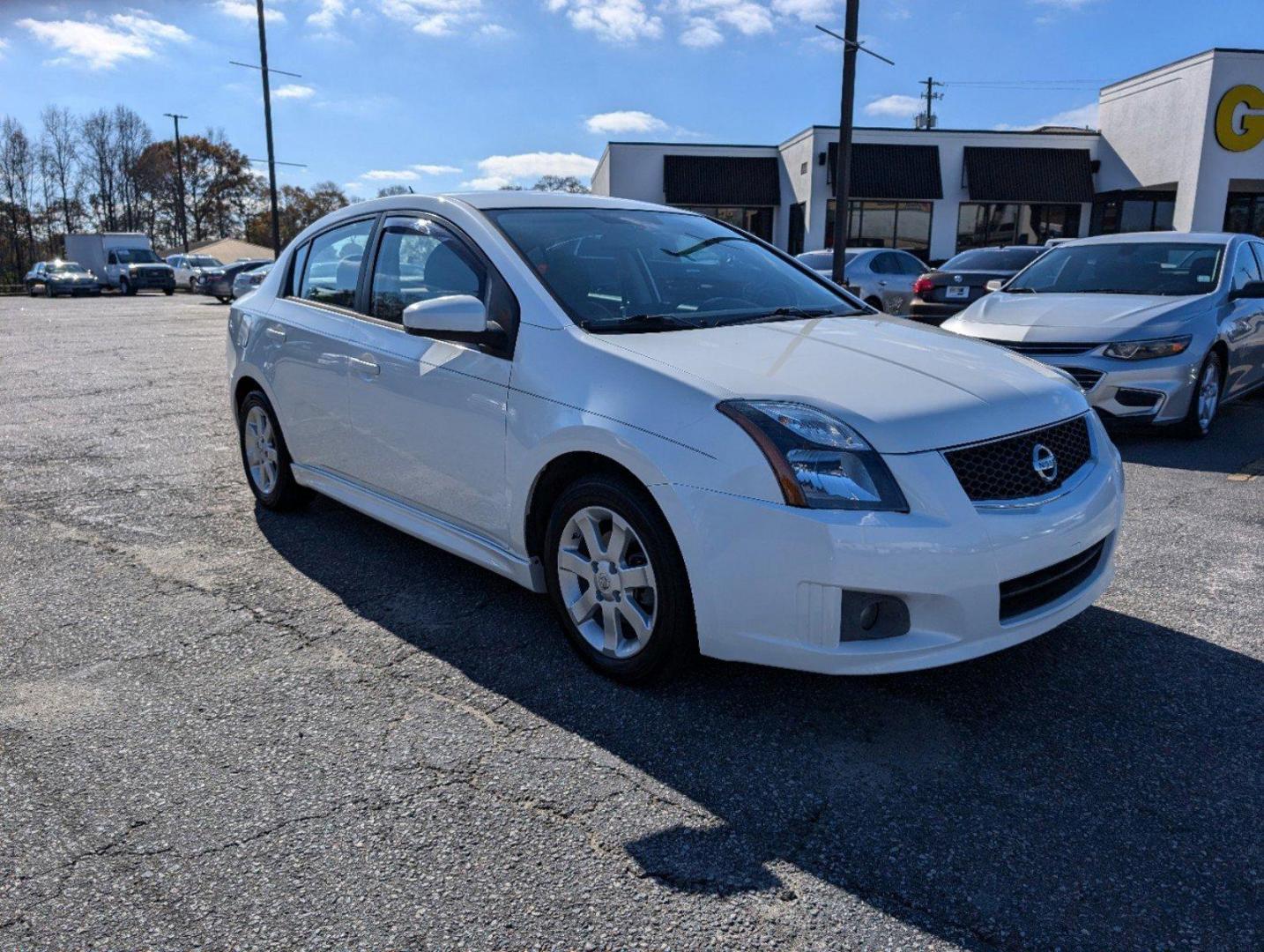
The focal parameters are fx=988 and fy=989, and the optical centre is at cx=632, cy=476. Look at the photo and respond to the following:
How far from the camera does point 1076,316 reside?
7.34 m

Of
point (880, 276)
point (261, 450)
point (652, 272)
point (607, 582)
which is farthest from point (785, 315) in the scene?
point (880, 276)

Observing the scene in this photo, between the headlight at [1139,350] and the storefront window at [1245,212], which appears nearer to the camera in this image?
the headlight at [1139,350]

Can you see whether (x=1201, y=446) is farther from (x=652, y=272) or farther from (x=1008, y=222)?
(x=1008, y=222)

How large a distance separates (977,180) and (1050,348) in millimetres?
26663

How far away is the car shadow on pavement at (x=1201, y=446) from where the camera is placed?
6656mm

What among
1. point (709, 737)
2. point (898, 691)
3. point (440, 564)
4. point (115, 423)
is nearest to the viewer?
point (709, 737)

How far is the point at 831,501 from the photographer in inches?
109

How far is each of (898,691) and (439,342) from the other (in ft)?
6.98

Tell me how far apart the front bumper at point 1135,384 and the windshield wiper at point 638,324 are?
433cm

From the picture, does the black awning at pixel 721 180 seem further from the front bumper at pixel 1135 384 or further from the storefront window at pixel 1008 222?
the front bumper at pixel 1135 384

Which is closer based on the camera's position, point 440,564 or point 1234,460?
point 440,564

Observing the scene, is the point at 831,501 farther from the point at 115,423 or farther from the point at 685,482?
the point at 115,423

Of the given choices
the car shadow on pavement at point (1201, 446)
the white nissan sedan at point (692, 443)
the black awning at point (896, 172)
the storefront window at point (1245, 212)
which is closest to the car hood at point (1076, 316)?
the car shadow on pavement at point (1201, 446)

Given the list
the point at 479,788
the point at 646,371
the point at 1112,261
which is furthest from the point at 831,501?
the point at 1112,261
